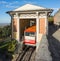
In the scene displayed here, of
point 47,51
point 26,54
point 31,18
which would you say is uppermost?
point 31,18

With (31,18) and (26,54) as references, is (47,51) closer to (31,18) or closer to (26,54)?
(26,54)

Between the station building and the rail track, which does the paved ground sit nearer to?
the rail track

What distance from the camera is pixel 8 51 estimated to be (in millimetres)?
18688

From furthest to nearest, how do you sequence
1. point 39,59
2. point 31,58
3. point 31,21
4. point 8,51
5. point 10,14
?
point 31,21 → point 10,14 → point 8,51 → point 31,58 → point 39,59

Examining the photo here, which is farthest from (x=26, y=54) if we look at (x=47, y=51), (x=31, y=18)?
(x=47, y=51)

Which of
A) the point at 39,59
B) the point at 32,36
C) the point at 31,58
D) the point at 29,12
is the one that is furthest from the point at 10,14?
the point at 39,59

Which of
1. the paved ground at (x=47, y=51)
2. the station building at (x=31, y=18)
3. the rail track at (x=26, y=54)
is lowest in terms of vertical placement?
the rail track at (x=26, y=54)

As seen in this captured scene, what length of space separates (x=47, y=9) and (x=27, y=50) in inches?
223

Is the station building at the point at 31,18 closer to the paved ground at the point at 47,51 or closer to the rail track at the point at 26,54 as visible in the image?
the rail track at the point at 26,54

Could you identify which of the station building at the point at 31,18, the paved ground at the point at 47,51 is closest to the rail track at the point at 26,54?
the station building at the point at 31,18

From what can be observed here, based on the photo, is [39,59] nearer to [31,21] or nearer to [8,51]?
[8,51]

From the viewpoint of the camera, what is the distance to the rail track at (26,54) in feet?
55.4

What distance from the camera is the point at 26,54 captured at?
18.5 metres

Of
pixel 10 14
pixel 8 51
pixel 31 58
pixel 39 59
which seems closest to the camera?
pixel 39 59
